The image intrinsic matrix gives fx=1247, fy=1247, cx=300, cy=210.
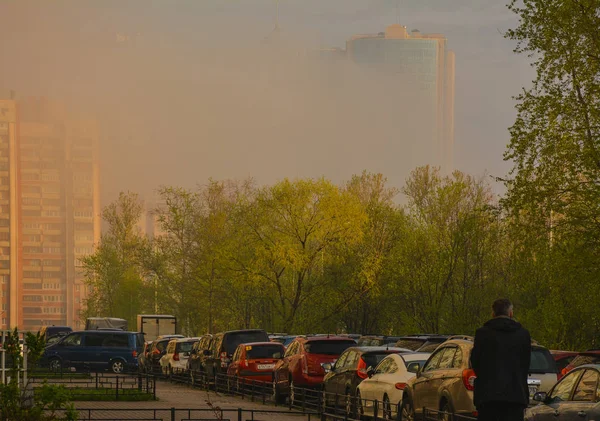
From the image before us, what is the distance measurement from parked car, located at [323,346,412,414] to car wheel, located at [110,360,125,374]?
25195 mm

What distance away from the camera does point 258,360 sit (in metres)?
37.9

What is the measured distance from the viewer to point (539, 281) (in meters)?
60.3

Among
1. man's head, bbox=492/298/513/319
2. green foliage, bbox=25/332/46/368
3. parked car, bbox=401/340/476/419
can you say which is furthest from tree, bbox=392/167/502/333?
man's head, bbox=492/298/513/319

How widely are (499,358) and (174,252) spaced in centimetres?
8862

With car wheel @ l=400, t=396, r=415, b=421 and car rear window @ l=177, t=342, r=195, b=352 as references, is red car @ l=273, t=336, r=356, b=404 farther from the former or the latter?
car rear window @ l=177, t=342, r=195, b=352

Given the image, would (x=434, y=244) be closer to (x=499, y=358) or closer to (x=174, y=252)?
(x=174, y=252)

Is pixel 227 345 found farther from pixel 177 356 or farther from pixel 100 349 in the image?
pixel 100 349

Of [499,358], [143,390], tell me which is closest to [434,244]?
[143,390]

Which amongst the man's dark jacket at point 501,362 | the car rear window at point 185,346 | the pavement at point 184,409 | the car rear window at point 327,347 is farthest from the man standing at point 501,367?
the car rear window at point 185,346

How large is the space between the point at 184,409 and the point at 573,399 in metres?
7.64

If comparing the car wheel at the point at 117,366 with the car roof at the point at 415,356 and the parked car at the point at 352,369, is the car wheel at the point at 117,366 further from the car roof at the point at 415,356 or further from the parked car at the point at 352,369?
the car roof at the point at 415,356

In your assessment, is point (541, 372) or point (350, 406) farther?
point (350, 406)

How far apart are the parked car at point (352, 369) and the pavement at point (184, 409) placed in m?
0.90

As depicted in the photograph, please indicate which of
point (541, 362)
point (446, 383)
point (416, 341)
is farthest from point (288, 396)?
point (446, 383)
